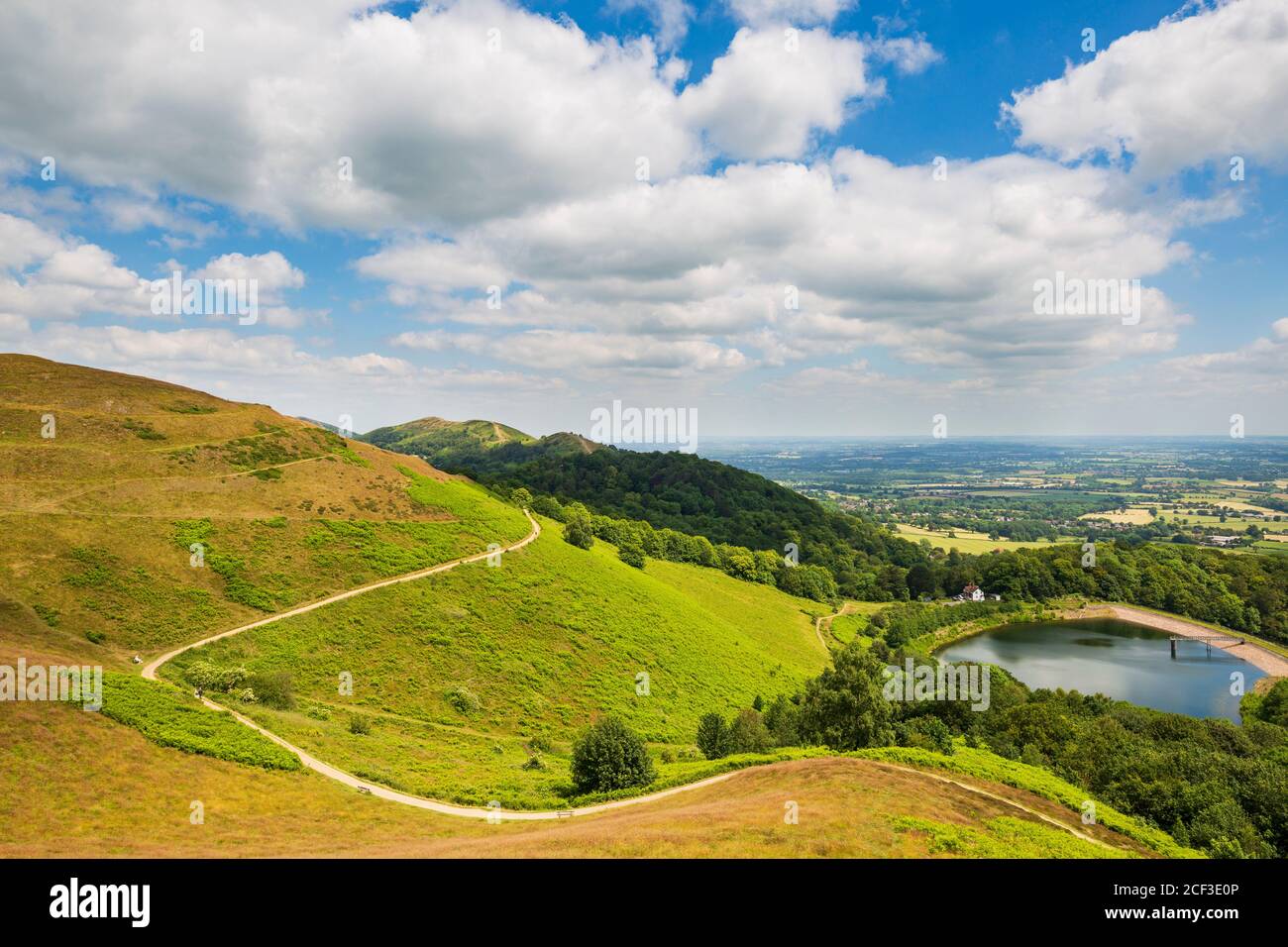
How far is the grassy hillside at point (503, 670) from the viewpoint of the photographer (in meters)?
29.1

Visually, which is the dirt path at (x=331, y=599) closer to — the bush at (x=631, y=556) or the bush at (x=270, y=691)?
the bush at (x=270, y=691)

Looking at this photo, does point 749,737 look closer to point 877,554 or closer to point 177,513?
point 177,513

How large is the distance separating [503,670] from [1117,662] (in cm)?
9549

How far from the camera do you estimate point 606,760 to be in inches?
1022

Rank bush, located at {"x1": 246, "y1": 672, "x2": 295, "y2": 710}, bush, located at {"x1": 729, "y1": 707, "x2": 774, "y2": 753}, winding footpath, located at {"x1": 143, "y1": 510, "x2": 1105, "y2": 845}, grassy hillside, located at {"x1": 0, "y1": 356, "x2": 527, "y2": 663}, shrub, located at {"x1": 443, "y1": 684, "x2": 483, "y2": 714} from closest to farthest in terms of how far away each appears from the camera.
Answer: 1. winding footpath, located at {"x1": 143, "y1": 510, "x2": 1105, "y2": 845}
2. bush, located at {"x1": 246, "y1": 672, "x2": 295, "y2": 710}
3. bush, located at {"x1": 729, "y1": 707, "x2": 774, "y2": 753}
4. grassy hillside, located at {"x1": 0, "y1": 356, "x2": 527, "y2": 663}
5. shrub, located at {"x1": 443, "y1": 684, "x2": 483, "y2": 714}

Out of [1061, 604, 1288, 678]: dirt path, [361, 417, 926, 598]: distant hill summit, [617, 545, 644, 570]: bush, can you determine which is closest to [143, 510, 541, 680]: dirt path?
[617, 545, 644, 570]: bush

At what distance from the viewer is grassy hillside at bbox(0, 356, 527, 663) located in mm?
38281

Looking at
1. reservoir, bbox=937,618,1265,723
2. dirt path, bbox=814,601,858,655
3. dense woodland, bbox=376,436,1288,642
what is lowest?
reservoir, bbox=937,618,1265,723

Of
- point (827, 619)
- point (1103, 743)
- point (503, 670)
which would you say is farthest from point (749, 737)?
point (827, 619)

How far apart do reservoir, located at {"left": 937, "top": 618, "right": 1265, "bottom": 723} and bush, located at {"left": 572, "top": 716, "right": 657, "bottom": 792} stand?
72641 millimetres

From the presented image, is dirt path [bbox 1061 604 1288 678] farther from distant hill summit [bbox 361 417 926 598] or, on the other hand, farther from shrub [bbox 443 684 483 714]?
shrub [bbox 443 684 483 714]

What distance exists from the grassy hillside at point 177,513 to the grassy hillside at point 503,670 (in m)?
4.59
